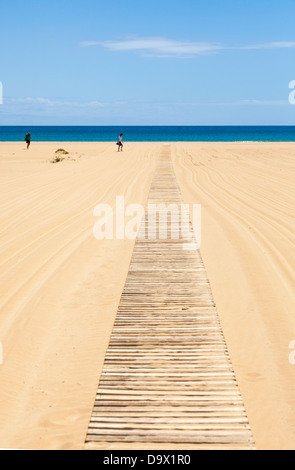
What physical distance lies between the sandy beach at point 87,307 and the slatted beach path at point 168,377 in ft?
0.39

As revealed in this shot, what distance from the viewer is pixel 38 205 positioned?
36.7 feet

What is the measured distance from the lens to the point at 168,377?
3.79 metres

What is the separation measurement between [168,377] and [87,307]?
5.69ft

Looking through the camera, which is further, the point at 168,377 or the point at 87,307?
the point at 87,307

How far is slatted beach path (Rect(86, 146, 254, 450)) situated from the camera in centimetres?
316

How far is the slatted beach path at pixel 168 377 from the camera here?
3156 millimetres

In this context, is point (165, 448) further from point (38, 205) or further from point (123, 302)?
point (38, 205)

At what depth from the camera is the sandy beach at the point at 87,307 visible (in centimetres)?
343

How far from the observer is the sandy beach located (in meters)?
3.43

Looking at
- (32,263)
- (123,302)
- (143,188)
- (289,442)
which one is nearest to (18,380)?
(123,302)

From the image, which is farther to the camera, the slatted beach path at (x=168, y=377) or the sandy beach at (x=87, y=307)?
the sandy beach at (x=87, y=307)

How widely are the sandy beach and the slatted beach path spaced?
0.39ft

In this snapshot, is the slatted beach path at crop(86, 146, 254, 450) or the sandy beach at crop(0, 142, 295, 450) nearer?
the slatted beach path at crop(86, 146, 254, 450)

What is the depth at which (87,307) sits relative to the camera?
17.3ft
